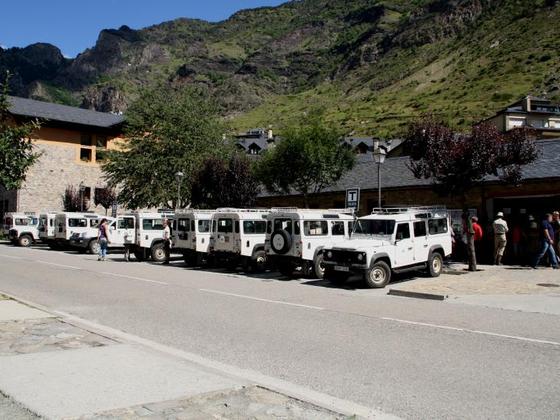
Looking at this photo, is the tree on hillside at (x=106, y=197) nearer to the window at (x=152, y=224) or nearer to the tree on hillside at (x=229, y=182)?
the tree on hillside at (x=229, y=182)

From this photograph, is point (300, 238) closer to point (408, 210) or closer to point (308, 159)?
point (408, 210)

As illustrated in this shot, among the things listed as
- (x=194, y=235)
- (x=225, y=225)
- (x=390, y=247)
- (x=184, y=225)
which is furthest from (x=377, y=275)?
(x=184, y=225)

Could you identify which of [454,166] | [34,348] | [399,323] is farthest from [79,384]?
[454,166]

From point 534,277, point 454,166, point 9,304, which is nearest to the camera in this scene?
point 9,304

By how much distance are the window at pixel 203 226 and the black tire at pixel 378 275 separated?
30.0 feet

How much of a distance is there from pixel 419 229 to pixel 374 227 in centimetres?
149

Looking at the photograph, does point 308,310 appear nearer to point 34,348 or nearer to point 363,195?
point 34,348

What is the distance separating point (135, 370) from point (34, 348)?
6.54 ft

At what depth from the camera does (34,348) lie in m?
7.34

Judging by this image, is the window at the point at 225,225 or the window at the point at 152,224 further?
the window at the point at 152,224

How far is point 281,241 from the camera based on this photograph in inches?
696

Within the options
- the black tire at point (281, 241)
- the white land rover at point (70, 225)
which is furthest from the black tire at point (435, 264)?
the white land rover at point (70, 225)

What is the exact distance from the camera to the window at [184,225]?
22.7m

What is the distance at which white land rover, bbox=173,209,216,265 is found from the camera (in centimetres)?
2222
